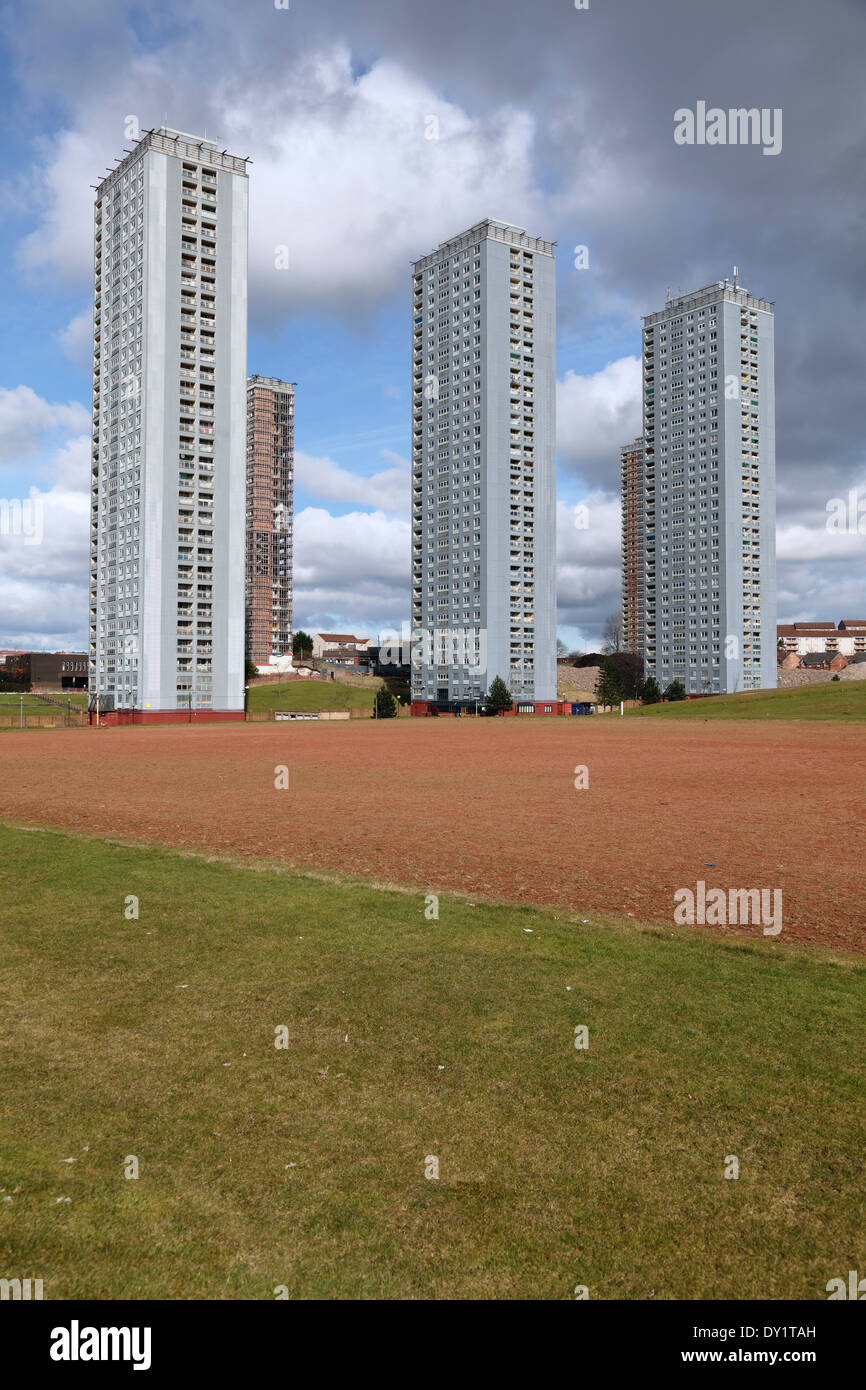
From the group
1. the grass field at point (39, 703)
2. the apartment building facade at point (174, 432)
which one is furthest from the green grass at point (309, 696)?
the apartment building facade at point (174, 432)

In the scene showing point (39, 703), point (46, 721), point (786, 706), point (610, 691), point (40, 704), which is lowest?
point (46, 721)

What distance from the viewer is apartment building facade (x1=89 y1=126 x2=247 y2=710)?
4230 inches

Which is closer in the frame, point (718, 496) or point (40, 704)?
point (40, 704)

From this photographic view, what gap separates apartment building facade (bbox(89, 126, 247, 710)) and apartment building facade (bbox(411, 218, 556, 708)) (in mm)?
41985

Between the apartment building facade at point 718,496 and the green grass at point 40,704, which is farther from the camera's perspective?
the apartment building facade at point 718,496

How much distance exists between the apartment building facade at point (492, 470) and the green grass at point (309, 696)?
48.5 ft

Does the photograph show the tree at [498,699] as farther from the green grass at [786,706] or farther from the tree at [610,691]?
the tree at [610,691]

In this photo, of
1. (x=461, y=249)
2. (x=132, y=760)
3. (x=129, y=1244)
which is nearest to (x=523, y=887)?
(x=129, y=1244)

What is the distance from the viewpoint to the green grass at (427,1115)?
4105mm

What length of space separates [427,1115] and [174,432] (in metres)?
115

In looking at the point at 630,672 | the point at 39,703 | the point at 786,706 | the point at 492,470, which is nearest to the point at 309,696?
the point at 39,703

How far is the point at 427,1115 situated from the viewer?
5.46 meters

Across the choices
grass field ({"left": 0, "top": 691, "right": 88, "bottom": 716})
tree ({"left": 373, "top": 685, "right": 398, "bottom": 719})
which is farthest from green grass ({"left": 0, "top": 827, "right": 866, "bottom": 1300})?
tree ({"left": 373, "top": 685, "right": 398, "bottom": 719})

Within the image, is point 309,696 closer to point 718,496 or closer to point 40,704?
point 40,704
